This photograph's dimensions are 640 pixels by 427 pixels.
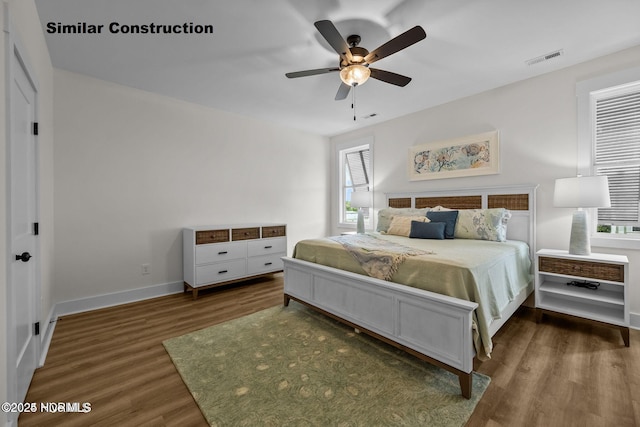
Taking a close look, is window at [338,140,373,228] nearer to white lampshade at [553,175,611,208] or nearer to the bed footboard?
the bed footboard

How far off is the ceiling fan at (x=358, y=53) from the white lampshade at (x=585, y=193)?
190 centimetres

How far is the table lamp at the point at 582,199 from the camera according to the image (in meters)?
2.41

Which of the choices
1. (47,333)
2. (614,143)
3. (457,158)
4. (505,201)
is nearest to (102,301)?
(47,333)

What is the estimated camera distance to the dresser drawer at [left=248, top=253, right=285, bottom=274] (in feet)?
12.9

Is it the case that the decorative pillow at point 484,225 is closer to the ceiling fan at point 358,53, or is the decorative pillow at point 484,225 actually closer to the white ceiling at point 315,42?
the white ceiling at point 315,42

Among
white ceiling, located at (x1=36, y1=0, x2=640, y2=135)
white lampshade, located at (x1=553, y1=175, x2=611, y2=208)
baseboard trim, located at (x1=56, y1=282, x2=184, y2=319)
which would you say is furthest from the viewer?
baseboard trim, located at (x1=56, y1=282, x2=184, y2=319)

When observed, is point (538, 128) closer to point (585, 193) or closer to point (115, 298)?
point (585, 193)

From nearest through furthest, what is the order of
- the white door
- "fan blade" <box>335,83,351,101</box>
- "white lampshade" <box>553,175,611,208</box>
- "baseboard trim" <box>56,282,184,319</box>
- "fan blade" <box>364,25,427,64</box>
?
the white door
"fan blade" <box>364,25,427,64</box>
"white lampshade" <box>553,175,611,208</box>
"fan blade" <box>335,83,351,101</box>
"baseboard trim" <box>56,282,184,319</box>

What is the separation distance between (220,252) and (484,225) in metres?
3.31

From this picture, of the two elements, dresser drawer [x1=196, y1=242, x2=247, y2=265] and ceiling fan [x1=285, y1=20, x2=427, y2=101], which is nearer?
ceiling fan [x1=285, y1=20, x2=427, y2=101]

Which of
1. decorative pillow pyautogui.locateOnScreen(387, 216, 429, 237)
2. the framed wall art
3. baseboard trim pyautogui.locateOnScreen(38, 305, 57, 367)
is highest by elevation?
the framed wall art

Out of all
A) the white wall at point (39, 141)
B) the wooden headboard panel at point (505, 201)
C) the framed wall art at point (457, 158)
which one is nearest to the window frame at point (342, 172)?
the framed wall art at point (457, 158)

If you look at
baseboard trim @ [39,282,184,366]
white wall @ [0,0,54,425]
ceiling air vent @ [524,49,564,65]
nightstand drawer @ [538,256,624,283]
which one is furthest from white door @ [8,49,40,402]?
ceiling air vent @ [524,49,564,65]

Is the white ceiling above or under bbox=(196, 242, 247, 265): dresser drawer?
above
